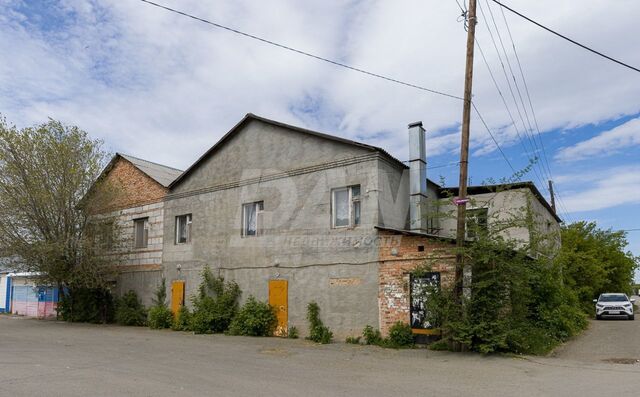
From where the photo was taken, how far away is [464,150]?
500 inches

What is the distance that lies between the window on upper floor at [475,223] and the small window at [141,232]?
15384mm

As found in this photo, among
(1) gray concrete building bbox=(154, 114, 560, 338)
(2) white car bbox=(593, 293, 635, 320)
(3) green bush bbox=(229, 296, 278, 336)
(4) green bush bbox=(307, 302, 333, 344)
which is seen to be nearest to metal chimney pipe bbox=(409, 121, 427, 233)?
Result: (1) gray concrete building bbox=(154, 114, 560, 338)

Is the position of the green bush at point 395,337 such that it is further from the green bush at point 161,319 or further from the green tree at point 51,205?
the green tree at point 51,205

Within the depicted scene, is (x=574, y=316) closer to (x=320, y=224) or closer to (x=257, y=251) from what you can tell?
(x=320, y=224)

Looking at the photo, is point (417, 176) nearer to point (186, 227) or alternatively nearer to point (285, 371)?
point (285, 371)

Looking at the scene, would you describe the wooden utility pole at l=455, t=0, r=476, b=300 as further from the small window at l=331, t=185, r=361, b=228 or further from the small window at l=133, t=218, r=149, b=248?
the small window at l=133, t=218, r=149, b=248

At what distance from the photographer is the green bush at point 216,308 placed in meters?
17.8

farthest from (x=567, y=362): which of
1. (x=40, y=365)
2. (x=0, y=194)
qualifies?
(x=0, y=194)

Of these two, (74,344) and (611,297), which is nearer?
(74,344)

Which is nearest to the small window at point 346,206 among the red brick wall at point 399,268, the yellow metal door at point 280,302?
the red brick wall at point 399,268

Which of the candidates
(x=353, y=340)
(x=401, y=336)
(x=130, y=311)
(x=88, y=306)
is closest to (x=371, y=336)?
(x=353, y=340)

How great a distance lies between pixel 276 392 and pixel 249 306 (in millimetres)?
9308

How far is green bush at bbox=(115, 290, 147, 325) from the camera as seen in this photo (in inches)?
835

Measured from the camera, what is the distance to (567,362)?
1103 centimetres
